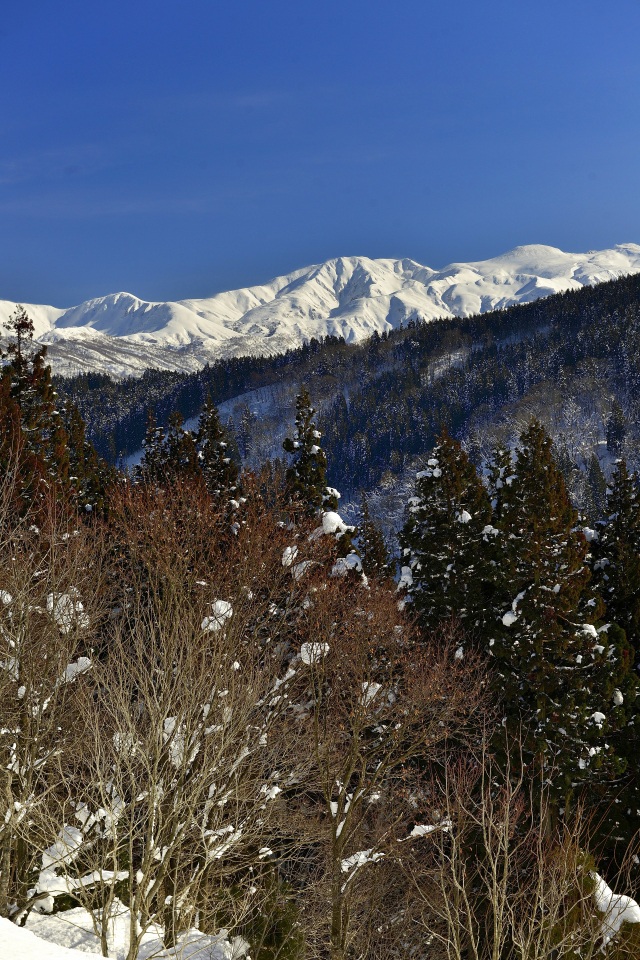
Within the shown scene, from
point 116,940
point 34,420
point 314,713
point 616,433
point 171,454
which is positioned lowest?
point 116,940

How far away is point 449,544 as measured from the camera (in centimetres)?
2634

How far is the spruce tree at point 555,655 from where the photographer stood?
19.8m

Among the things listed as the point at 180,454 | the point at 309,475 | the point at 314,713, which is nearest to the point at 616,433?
the point at 180,454

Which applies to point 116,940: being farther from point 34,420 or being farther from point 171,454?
point 171,454

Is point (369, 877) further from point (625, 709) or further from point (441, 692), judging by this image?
point (625, 709)

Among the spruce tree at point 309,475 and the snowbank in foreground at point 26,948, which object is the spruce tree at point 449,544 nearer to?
the spruce tree at point 309,475

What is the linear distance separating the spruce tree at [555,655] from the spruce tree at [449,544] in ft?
9.76

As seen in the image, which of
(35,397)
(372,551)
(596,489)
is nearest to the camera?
(35,397)

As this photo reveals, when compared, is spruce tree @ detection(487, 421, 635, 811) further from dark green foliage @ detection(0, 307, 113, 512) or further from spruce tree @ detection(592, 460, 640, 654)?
dark green foliage @ detection(0, 307, 113, 512)

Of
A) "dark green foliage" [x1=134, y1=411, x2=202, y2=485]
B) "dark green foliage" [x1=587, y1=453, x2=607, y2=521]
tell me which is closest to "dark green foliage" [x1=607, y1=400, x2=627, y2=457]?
"dark green foliage" [x1=587, y1=453, x2=607, y2=521]

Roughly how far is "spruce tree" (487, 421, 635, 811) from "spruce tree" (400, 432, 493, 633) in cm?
298

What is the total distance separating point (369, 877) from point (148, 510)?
1336 centimetres

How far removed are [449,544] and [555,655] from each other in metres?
6.79

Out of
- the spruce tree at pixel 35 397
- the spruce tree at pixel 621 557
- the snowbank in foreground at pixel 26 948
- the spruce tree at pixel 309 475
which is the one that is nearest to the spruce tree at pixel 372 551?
the spruce tree at pixel 309 475
